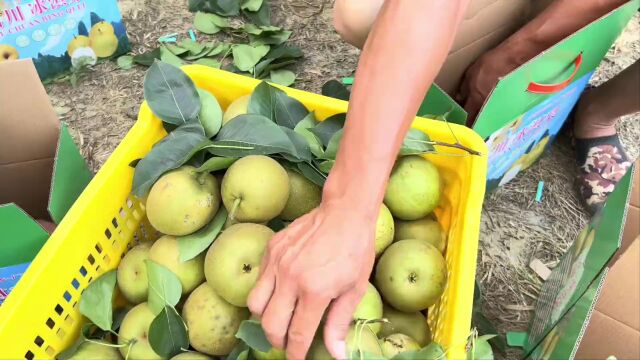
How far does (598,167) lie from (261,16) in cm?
106

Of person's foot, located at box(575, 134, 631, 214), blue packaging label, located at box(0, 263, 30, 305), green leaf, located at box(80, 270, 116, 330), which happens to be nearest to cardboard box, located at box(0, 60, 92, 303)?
blue packaging label, located at box(0, 263, 30, 305)

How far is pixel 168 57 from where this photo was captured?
5.38 ft

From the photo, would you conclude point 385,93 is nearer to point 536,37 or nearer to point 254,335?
point 254,335

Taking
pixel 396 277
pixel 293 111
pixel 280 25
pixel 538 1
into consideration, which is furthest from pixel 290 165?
pixel 280 25

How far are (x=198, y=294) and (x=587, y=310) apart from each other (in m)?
0.53

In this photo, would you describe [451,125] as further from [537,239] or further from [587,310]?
[537,239]

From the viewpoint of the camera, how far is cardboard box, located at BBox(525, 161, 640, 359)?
2.48ft

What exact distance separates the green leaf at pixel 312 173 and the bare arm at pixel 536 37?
556mm

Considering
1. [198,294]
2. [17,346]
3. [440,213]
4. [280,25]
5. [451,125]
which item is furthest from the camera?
[280,25]

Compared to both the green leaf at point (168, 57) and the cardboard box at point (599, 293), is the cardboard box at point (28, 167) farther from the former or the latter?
the cardboard box at point (599, 293)

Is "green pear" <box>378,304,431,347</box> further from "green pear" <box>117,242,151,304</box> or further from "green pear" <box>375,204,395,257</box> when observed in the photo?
"green pear" <box>117,242,151,304</box>

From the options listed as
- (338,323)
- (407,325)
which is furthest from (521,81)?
(338,323)

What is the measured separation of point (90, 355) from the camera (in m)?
0.77

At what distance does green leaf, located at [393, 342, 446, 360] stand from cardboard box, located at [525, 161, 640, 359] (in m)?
0.18
